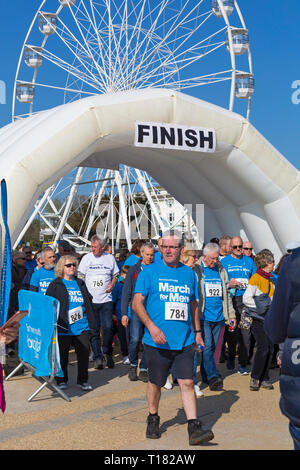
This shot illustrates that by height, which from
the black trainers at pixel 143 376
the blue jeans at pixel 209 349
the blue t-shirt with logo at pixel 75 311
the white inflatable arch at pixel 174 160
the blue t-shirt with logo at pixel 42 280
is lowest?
the black trainers at pixel 143 376

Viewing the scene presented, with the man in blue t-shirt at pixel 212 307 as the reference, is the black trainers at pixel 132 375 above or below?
below

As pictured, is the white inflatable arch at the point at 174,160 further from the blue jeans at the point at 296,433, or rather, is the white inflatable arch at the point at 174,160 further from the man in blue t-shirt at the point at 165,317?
the blue jeans at the point at 296,433

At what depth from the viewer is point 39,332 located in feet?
23.1

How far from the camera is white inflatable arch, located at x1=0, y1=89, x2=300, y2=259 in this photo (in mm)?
9930

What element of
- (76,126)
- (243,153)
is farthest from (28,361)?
(243,153)

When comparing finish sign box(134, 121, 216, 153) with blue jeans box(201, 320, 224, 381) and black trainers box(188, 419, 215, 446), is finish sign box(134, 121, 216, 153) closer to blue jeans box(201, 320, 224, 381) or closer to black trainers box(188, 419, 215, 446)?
blue jeans box(201, 320, 224, 381)

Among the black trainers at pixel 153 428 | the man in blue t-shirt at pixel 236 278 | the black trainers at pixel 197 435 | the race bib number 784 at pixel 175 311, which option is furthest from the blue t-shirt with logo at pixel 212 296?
the black trainers at pixel 197 435

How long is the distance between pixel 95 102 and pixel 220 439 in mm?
6932

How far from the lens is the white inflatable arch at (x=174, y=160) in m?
9.93

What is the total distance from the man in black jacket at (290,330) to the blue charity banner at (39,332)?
3.96 m

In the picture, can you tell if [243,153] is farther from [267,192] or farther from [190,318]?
[190,318]

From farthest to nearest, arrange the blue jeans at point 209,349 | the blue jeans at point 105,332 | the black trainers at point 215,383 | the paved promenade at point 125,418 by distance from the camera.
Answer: the blue jeans at point 105,332 → the blue jeans at point 209,349 → the black trainers at point 215,383 → the paved promenade at point 125,418

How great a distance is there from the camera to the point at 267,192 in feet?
41.5

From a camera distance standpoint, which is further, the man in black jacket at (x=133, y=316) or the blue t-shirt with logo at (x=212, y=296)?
the man in black jacket at (x=133, y=316)
